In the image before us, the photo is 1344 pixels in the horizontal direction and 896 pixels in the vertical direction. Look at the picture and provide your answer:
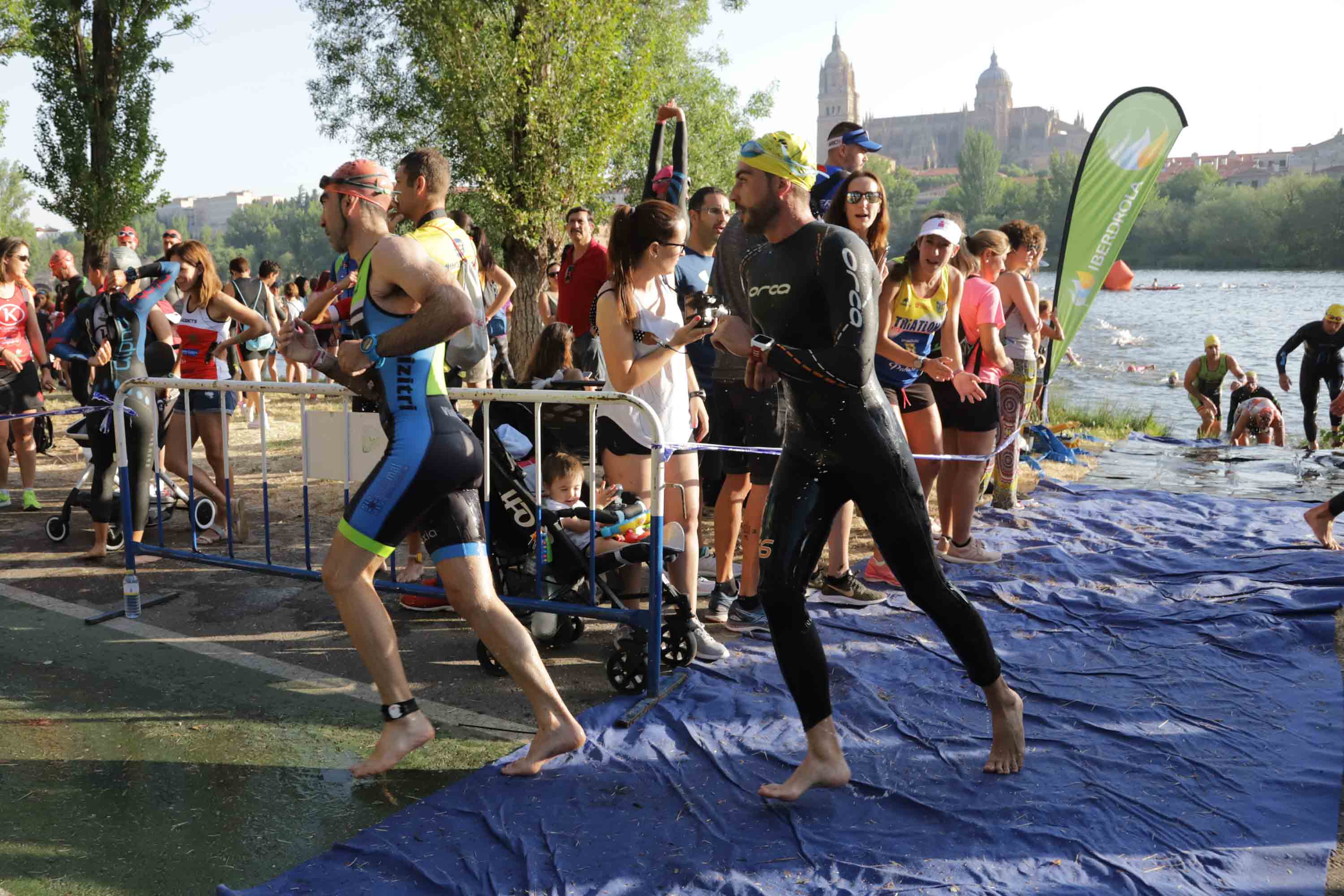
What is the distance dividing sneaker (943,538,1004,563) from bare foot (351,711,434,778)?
12.7ft

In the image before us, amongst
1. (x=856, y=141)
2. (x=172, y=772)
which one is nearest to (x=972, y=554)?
(x=856, y=141)

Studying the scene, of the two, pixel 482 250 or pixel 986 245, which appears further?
pixel 482 250

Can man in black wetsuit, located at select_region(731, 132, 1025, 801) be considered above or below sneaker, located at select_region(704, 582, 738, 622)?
above

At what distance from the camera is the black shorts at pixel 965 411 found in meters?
6.57

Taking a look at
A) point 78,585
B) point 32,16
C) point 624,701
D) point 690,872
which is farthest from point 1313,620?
point 32,16

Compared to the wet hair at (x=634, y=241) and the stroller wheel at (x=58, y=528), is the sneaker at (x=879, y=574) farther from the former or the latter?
the stroller wheel at (x=58, y=528)

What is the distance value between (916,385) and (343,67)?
24.0 metres

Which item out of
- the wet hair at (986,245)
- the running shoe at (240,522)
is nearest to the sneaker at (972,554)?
the wet hair at (986,245)

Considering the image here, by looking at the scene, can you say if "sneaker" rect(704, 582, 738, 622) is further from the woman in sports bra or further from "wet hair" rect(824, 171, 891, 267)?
the woman in sports bra

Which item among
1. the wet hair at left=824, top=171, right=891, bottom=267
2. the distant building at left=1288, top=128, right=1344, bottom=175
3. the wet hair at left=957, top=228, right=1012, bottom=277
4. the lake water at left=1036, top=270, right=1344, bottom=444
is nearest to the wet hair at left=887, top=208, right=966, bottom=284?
the wet hair at left=824, top=171, right=891, bottom=267

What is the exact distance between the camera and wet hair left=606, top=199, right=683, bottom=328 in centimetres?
462

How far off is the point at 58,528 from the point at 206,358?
1580mm

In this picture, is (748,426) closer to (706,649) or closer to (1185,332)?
(706,649)

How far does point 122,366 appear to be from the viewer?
6.59 meters
